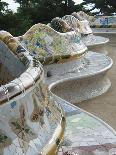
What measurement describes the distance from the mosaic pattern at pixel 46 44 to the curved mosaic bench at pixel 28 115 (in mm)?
3641

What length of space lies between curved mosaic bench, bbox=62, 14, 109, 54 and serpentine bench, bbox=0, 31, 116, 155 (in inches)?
294

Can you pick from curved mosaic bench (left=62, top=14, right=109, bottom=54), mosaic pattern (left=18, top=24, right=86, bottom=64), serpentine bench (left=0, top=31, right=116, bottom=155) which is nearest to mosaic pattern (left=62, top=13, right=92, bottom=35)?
curved mosaic bench (left=62, top=14, right=109, bottom=54)

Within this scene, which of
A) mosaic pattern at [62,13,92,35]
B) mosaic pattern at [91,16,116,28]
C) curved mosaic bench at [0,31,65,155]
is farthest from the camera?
mosaic pattern at [91,16,116,28]

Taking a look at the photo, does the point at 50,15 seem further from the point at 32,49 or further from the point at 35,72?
the point at 35,72

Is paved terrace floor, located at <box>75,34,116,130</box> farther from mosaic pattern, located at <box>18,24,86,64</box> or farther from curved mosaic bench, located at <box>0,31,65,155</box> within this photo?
curved mosaic bench, located at <box>0,31,65,155</box>

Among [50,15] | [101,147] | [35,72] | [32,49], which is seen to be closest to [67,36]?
[32,49]

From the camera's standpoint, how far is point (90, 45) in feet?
44.4

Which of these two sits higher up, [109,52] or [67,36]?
[67,36]

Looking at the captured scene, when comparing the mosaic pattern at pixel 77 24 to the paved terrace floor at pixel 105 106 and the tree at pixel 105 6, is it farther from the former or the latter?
the tree at pixel 105 6

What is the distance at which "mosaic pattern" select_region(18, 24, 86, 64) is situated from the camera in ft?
26.0

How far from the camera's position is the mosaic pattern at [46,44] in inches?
312

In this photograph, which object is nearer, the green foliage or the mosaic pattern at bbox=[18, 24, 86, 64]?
the mosaic pattern at bbox=[18, 24, 86, 64]

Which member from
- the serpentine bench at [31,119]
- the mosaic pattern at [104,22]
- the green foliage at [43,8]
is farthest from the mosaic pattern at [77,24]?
the serpentine bench at [31,119]

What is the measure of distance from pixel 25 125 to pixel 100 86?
590cm
